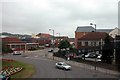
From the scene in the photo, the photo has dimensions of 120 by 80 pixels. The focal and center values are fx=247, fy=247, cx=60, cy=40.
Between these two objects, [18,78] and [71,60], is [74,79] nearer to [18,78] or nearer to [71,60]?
[18,78]

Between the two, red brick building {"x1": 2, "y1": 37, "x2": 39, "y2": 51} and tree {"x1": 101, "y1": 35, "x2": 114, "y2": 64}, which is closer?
tree {"x1": 101, "y1": 35, "x2": 114, "y2": 64}

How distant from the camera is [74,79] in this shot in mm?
29719

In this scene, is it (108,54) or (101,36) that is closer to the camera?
(108,54)

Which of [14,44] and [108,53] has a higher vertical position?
[14,44]

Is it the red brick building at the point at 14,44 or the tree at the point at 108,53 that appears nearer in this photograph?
the tree at the point at 108,53

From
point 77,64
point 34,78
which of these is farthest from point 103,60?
point 34,78

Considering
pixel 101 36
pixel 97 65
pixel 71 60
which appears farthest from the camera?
pixel 101 36

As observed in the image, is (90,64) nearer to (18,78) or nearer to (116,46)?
(116,46)

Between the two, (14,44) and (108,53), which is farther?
(14,44)

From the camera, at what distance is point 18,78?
31047mm

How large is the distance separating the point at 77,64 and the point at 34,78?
15227mm

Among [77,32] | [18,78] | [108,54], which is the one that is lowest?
[18,78]

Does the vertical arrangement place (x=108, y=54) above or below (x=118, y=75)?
above

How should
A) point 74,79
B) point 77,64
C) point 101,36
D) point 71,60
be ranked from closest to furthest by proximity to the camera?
point 74,79 → point 77,64 → point 71,60 → point 101,36
